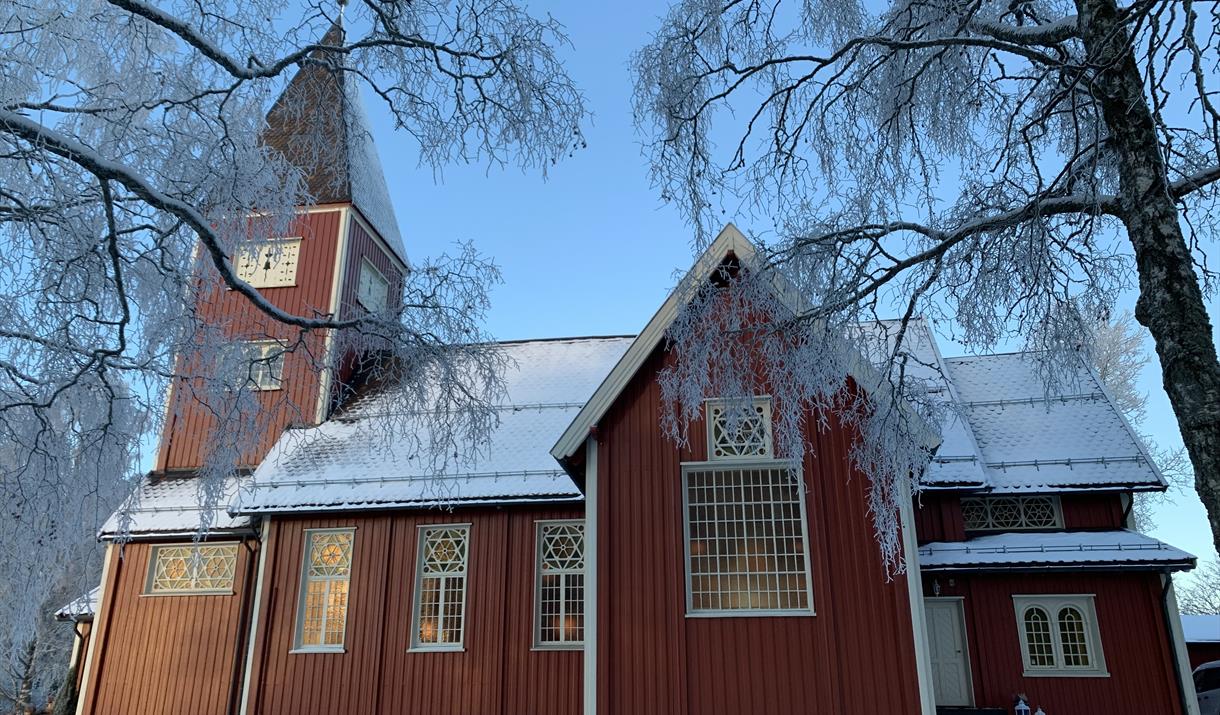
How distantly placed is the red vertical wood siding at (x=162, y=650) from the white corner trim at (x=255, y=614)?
33 cm

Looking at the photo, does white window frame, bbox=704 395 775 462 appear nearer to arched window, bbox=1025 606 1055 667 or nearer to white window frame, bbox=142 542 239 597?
arched window, bbox=1025 606 1055 667

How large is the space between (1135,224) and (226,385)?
25.7ft

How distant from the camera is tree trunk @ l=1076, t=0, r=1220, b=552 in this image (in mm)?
5312

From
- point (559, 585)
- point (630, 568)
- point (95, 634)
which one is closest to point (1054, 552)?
point (630, 568)

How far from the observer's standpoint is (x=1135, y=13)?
5.11 metres

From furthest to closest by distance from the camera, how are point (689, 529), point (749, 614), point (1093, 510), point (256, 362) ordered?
point (1093, 510) < point (689, 529) < point (749, 614) < point (256, 362)

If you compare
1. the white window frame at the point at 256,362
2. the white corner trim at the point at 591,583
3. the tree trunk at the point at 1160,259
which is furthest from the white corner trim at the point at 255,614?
the tree trunk at the point at 1160,259

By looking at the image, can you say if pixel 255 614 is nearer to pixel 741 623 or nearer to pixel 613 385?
pixel 613 385

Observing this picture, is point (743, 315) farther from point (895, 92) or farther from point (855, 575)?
point (855, 575)

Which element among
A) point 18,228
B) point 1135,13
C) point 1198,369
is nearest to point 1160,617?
point 1198,369

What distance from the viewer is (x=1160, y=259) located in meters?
5.68

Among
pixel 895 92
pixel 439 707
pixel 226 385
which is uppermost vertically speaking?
pixel 895 92

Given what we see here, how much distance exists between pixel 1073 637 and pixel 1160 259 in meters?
8.53

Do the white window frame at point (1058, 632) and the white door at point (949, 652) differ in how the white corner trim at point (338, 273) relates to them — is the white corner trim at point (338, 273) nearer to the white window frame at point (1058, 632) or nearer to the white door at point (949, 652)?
the white door at point (949, 652)
